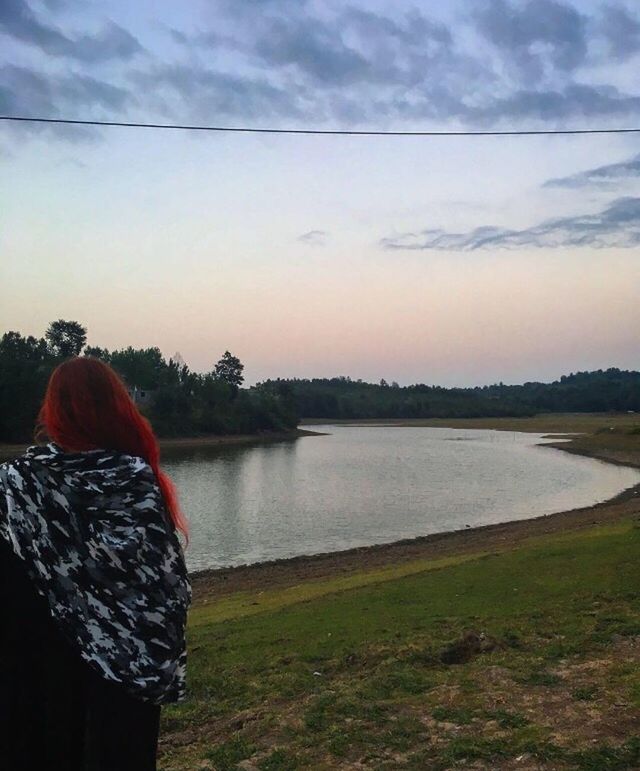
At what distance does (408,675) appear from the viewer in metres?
5.73

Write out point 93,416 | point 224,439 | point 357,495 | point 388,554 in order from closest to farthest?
point 93,416, point 388,554, point 357,495, point 224,439

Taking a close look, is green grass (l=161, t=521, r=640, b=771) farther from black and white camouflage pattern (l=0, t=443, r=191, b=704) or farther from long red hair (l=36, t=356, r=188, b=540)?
long red hair (l=36, t=356, r=188, b=540)

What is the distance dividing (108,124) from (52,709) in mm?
9912

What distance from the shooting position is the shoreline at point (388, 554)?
48.4 ft

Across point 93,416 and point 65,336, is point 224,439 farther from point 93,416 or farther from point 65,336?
point 93,416

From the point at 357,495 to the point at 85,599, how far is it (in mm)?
28829

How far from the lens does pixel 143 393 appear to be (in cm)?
8662

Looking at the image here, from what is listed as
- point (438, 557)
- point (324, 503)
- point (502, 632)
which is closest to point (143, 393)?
point (324, 503)

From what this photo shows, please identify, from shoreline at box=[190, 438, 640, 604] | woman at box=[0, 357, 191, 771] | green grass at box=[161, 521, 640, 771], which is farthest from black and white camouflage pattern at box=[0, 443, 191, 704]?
shoreline at box=[190, 438, 640, 604]

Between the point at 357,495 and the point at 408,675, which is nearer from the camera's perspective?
the point at 408,675

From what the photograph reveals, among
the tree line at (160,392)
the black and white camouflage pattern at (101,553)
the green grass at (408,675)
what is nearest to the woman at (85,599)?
the black and white camouflage pattern at (101,553)

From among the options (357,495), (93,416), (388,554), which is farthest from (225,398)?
(93,416)

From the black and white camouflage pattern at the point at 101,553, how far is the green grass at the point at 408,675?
238cm

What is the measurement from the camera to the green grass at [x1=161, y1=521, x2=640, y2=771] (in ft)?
14.3
